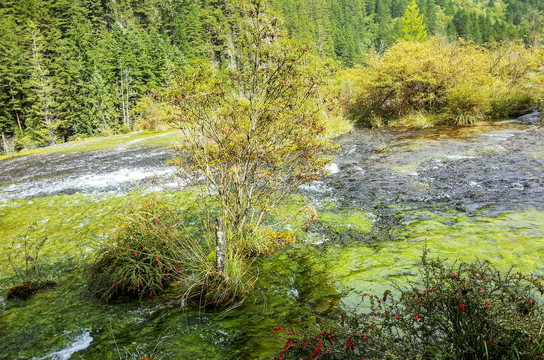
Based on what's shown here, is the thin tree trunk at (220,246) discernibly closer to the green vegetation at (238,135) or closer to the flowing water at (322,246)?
the green vegetation at (238,135)

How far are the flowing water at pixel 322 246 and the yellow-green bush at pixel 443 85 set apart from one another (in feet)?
21.7

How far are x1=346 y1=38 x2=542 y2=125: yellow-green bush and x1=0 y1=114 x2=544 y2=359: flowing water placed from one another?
6.61 meters

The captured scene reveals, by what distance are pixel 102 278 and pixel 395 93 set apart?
19401mm

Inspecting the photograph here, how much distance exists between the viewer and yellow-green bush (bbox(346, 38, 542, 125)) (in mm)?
16625

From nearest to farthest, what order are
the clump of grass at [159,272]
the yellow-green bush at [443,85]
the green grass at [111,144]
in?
the clump of grass at [159,272]
the yellow-green bush at [443,85]
the green grass at [111,144]

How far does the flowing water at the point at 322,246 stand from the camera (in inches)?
128

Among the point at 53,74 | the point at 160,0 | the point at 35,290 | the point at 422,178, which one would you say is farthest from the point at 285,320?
the point at 160,0

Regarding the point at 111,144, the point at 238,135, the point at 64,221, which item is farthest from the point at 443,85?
the point at 111,144

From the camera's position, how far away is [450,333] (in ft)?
6.20

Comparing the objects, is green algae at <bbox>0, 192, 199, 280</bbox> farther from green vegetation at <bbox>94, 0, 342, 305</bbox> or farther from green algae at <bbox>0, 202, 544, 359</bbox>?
green algae at <bbox>0, 202, 544, 359</bbox>

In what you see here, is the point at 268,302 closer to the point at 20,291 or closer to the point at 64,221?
the point at 20,291

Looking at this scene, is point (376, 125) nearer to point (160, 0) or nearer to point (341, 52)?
point (341, 52)

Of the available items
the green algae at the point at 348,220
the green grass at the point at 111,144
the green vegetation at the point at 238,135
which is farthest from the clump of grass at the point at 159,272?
the green grass at the point at 111,144

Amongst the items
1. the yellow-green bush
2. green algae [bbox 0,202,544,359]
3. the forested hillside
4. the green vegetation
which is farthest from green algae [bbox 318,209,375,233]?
the forested hillside
